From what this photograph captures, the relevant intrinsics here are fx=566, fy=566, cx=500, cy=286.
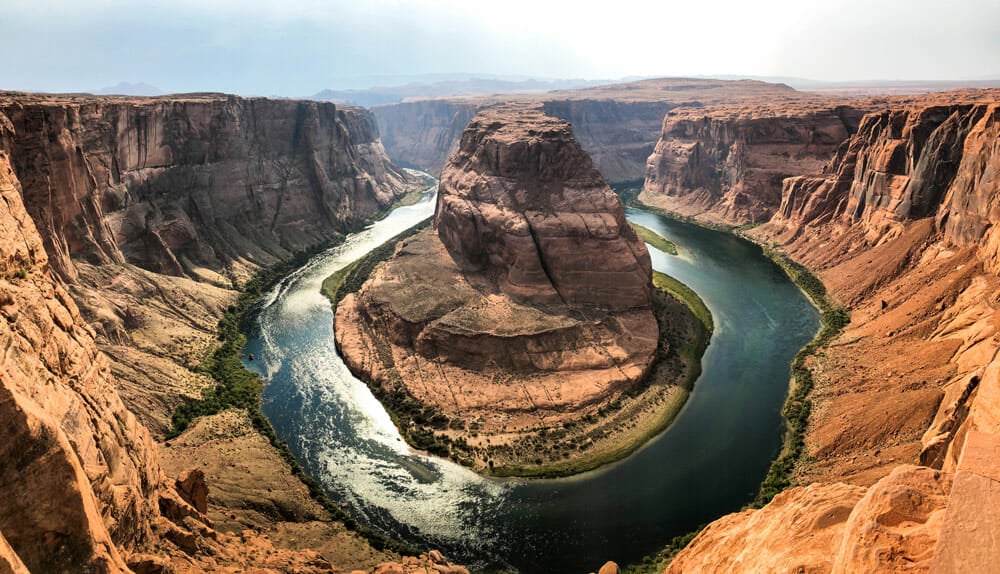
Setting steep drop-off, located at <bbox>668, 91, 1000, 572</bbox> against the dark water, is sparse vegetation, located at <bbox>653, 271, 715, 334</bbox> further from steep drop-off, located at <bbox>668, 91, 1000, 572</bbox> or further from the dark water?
steep drop-off, located at <bbox>668, 91, 1000, 572</bbox>

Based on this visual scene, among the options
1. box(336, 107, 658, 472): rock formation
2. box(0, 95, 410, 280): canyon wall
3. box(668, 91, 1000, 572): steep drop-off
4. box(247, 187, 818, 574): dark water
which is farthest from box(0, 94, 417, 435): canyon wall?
box(668, 91, 1000, 572): steep drop-off

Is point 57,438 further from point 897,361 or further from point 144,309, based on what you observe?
point 897,361

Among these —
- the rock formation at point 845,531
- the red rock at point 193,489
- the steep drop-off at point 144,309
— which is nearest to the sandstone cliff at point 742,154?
the steep drop-off at point 144,309

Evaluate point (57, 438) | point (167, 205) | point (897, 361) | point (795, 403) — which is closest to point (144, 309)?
point (167, 205)

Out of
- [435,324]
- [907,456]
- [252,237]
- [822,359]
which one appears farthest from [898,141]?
[252,237]

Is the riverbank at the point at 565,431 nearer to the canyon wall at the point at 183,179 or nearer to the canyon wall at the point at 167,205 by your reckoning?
the canyon wall at the point at 167,205
